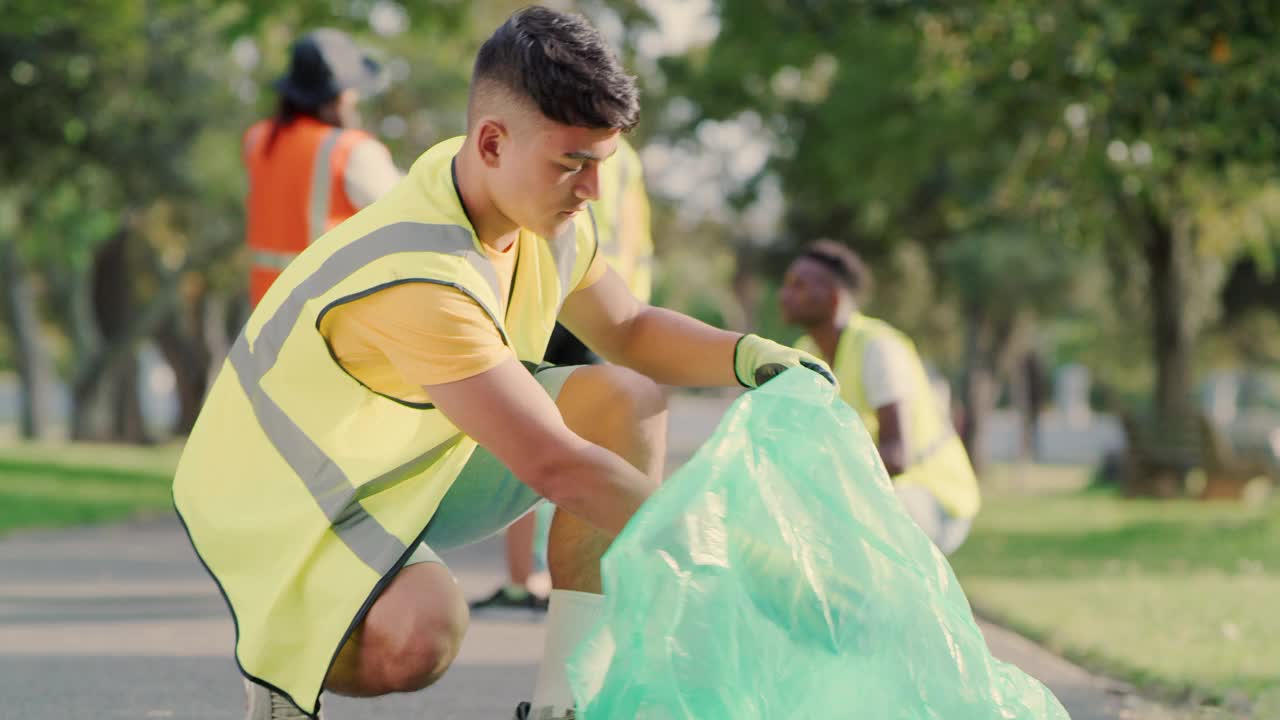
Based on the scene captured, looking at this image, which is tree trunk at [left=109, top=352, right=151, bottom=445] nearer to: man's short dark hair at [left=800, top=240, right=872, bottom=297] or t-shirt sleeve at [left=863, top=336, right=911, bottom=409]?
man's short dark hair at [left=800, top=240, right=872, bottom=297]

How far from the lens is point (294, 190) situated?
18.8 feet

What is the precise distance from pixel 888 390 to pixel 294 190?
2.18 meters

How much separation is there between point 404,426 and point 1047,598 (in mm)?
5781

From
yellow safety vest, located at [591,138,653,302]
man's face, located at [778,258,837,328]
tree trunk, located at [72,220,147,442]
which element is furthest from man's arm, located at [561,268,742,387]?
Answer: tree trunk, located at [72,220,147,442]

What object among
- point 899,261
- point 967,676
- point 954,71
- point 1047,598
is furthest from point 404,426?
point 899,261

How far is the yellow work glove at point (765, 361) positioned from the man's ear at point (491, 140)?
72 centimetres

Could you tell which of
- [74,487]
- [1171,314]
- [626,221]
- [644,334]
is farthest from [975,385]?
[644,334]

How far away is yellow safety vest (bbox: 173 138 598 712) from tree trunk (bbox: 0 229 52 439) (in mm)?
32587

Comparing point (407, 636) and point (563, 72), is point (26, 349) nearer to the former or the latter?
point (407, 636)

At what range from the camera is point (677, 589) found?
118 inches

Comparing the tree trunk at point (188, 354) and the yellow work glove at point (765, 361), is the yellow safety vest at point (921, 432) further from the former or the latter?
the tree trunk at point (188, 354)

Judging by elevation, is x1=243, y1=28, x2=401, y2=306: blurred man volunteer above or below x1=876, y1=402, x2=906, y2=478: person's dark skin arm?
above

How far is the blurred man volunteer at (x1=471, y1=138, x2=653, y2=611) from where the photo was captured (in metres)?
5.89

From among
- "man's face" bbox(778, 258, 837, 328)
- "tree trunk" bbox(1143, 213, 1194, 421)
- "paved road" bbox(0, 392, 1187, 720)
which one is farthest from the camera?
"tree trunk" bbox(1143, 213, 1194, 421)
